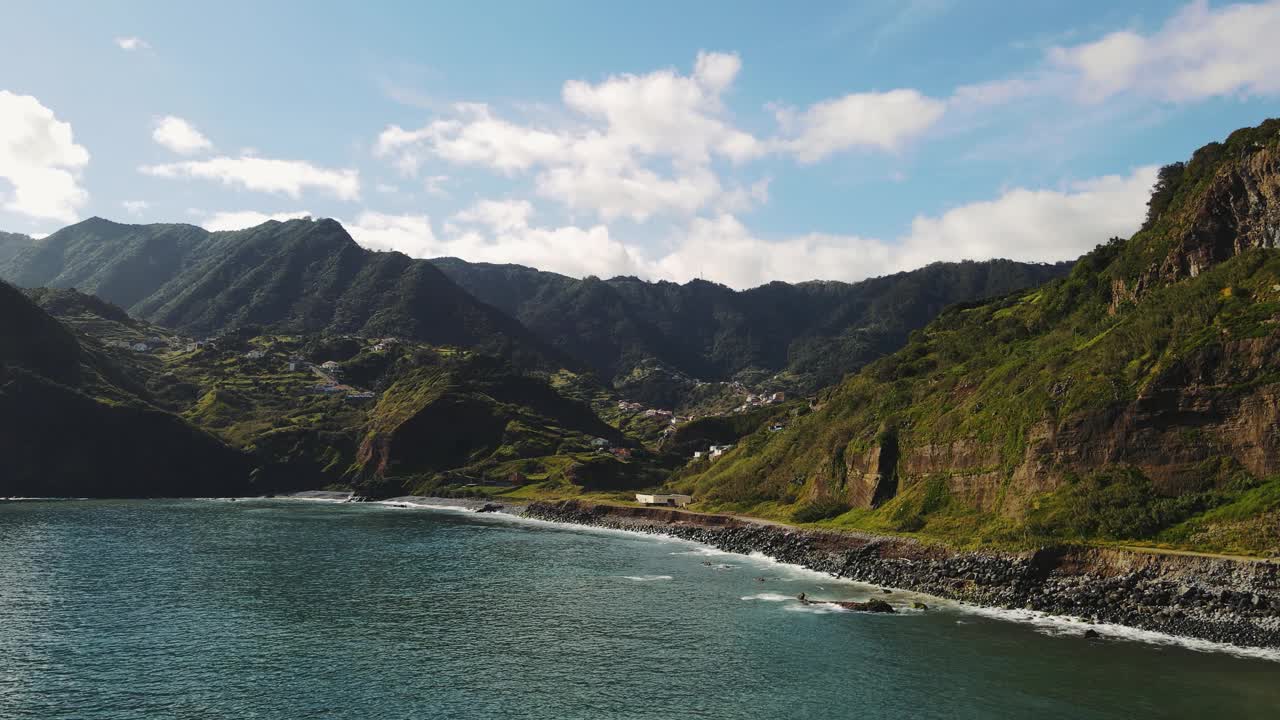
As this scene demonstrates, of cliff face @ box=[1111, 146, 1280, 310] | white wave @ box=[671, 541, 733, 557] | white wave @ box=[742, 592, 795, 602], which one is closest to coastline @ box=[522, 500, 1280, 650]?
white wave @ box=[671, 541, 733, 557]

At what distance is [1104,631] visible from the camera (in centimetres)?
5872

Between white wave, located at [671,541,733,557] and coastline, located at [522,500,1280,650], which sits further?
white wave, located at [671,541,733,557]

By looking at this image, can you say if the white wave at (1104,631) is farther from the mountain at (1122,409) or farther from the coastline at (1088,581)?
the mountain at (1122,409)

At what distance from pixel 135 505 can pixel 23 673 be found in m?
162

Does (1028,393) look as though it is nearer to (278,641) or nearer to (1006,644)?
(1006,644)

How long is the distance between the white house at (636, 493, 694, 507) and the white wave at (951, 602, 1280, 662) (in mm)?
100370

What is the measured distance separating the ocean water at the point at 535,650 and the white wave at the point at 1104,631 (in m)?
0.54

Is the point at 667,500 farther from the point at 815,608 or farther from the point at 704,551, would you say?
the point at 815,608

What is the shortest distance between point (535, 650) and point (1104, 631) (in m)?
44.3

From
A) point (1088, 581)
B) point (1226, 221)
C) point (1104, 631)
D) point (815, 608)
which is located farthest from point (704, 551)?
point (1226, 221)

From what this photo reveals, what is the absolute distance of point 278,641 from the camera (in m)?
58.7

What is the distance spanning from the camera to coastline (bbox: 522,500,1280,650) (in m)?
55.2

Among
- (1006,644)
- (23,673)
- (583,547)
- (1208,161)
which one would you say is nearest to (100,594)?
(23,673)

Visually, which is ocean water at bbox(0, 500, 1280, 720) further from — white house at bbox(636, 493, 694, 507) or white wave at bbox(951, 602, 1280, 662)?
white house at bbox(636, 493, 694, 507)
